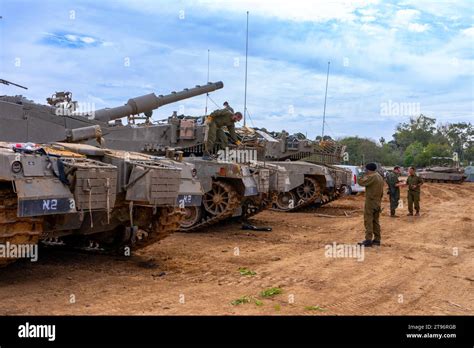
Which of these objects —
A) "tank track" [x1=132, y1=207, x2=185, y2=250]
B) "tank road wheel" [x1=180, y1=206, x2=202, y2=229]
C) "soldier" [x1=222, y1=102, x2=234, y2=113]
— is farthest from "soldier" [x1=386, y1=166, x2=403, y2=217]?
"tank track" [x1=132, y1=207, x2=185, y2=250]

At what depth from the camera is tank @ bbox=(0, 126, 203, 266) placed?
5.62m

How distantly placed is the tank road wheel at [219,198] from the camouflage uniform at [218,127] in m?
1.06

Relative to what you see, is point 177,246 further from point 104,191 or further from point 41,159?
point 41,159

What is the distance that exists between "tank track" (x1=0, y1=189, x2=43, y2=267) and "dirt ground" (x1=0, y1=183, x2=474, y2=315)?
1.82ft

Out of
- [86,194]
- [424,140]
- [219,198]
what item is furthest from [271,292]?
[424,140]

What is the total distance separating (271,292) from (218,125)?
716 cm

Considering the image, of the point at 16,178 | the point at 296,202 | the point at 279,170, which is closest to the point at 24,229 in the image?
the point at 16,178

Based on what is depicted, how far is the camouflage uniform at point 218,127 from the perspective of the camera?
12.3 metres

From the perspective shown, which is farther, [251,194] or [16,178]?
[251,194]

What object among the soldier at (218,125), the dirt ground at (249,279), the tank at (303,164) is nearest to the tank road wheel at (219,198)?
the dirt ground at (249,279)

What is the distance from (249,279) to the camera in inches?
264

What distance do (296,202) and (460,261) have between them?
355 inches

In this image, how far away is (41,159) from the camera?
19.2ft
